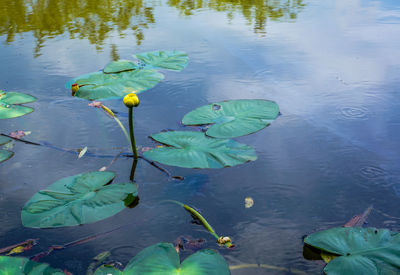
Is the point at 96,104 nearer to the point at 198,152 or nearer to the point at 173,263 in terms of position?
the point at 198,152

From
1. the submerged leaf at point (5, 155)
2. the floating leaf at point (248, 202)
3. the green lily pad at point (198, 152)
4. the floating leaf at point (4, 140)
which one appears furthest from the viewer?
the floating leaf at point (4, 140)

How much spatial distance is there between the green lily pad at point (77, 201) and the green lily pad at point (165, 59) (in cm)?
108

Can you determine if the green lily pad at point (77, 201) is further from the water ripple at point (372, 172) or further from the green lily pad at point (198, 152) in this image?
the water ripple at point (372, 172)

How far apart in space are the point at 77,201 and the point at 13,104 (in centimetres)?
91

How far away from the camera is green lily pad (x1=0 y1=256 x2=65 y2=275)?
0.84 meters

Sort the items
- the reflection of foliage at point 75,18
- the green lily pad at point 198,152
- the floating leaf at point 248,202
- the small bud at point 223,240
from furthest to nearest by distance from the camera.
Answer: the reflection of foliage at point 75,18
the green lily pad at point 198,152
the floating leaf at point 248,202
the small bud at point 223,240

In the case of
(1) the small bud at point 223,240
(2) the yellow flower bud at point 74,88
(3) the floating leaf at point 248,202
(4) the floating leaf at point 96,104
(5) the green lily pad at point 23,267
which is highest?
(2) the yellow flower bud at point 74,88

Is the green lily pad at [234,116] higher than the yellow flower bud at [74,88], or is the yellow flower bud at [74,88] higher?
the yellow flower bud at [74,88]

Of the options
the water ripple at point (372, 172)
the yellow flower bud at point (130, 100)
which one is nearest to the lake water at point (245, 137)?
the water ripple at point (372, 172)

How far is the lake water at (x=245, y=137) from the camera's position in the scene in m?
0.99

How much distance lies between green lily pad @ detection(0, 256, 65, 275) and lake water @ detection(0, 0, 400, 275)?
36mm

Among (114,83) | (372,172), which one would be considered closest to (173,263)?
(372,172)

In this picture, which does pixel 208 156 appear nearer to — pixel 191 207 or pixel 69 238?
pixel 191 207

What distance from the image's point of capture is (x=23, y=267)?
859 mm
